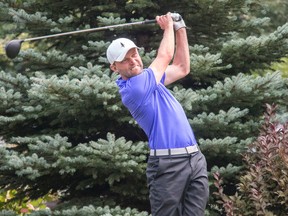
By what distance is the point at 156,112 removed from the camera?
402cm

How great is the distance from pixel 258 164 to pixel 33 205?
11.3ft

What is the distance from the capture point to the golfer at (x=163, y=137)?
3.97m

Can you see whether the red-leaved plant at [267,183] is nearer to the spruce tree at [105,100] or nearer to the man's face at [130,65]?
the spruce tree at [105,100]

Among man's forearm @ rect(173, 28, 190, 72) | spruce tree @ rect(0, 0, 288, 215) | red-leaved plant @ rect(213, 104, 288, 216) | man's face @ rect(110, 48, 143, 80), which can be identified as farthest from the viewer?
spruce tree @ rect(0, 0, 288, 215)

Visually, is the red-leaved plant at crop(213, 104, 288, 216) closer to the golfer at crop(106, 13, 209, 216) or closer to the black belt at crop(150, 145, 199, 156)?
the golfer at crop(106, 13, 209, 216)

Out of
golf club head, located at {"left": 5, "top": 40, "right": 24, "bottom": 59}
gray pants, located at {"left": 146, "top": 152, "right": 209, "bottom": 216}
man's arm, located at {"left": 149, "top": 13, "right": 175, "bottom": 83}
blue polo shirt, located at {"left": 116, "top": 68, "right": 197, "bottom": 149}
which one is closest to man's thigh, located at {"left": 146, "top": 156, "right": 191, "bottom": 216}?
gray pants, located at {"left": 146, "top": 152, "right": 209, "bottom": 216}

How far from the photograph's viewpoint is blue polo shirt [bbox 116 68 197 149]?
155 inches

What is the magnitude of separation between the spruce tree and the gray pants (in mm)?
778

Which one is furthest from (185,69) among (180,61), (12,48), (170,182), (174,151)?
(12,48)

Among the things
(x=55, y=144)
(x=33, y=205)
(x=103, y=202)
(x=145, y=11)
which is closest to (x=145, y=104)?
(x=55, y=144)

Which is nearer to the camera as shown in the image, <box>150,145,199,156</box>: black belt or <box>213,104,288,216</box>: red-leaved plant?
<box>150,145,199,156</box>: black belt

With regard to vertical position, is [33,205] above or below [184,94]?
below

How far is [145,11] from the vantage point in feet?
19.7

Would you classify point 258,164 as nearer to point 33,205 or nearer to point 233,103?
point 233,103
